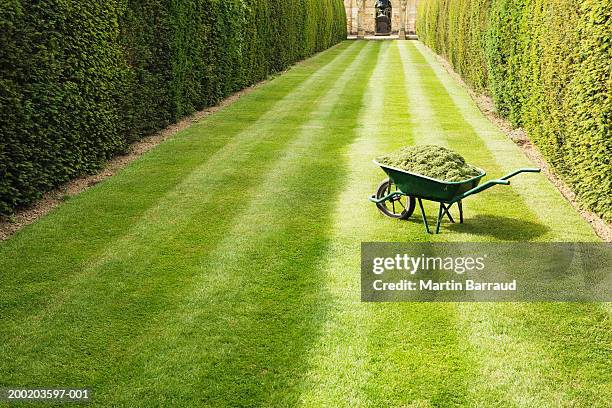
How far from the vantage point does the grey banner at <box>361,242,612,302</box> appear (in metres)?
5.93

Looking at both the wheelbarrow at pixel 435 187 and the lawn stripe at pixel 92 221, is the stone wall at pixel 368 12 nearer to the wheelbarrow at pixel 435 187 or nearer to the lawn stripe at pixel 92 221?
the lawn stripe at pixel 92 221

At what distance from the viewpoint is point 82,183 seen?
993 cm

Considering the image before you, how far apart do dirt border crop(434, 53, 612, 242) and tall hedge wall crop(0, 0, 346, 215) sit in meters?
7.65

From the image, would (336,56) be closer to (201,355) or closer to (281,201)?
(281,201)

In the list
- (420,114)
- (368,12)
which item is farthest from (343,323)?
(368,12)

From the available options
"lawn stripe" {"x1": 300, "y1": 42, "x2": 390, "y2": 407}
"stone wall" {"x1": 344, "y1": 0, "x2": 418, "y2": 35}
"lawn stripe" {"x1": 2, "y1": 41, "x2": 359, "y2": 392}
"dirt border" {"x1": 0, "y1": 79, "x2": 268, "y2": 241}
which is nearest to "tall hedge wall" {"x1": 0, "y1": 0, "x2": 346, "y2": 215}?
"dirt border" {"x1": 0, "y1": 79, "x2": 268, "y2": 241}

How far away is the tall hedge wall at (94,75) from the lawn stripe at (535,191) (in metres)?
7.03

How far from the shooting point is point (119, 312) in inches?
222

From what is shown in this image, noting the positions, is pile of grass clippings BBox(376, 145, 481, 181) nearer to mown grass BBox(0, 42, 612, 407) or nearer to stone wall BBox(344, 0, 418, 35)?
mown grass BBox(0, 42, 612, 407)

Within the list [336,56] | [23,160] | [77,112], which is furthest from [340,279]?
[336,56]

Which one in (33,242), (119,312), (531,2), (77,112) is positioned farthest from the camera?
(531,2)

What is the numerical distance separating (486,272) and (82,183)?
6774mm

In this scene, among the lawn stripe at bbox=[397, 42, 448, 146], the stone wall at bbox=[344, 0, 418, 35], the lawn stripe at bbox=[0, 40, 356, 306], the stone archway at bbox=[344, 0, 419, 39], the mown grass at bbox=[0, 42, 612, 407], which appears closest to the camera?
the mown grass at bbox=[0, 42, 612, 407]

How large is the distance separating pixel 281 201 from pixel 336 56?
90.8 feet
